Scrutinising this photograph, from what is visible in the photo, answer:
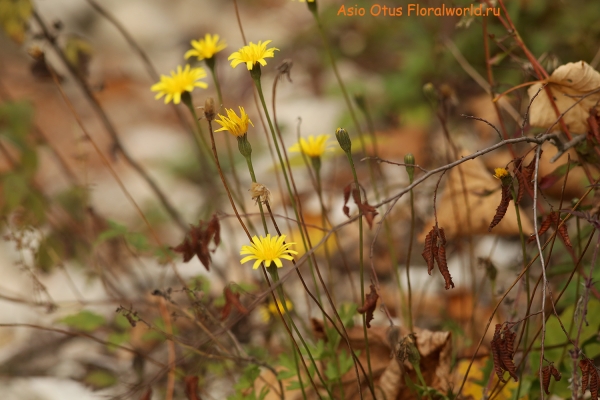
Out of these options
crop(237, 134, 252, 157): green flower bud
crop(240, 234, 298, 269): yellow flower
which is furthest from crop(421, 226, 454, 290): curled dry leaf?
crop(237, 134, 252, 157): green flower bud

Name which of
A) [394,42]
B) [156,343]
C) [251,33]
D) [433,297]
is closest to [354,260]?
[433,297]

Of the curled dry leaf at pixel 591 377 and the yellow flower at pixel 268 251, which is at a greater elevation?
the yellow flower at pixel 268 251

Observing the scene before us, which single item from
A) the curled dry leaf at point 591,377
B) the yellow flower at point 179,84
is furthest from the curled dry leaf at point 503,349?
the yellow flower at point 179,84

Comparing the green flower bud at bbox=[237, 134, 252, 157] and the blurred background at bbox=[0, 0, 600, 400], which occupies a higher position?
the blurred background at bbox=[0, 0, 600, 400]

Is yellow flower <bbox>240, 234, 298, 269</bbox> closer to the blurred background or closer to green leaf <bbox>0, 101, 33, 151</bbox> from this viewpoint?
the blurred background

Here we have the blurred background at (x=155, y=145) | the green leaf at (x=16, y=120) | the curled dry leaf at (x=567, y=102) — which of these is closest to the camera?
the curled dry leaf at (x=567, y=102)

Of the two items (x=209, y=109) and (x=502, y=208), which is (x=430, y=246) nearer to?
(x=502, y=208)

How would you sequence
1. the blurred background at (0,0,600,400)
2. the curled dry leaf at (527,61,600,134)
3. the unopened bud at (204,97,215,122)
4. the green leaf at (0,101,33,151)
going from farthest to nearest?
the green leaf at (0,101,33,151) → the blurred background at (0,0,600,400) → the curled dry leaf at (527,61,600,134) → the unopened bud at (204,97,215,122)

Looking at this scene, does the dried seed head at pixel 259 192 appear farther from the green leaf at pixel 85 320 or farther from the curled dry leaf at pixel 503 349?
the green leaf at pixel 85 320

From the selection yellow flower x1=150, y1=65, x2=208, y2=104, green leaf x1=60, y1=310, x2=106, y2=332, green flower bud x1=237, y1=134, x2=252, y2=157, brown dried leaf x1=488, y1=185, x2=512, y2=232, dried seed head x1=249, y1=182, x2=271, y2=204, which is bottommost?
brown dried leaf x1=488, y1=185, x2=512, y2=232
